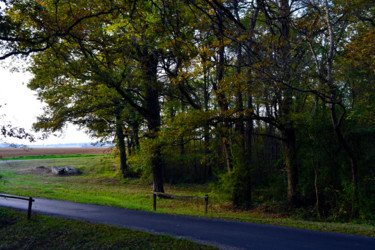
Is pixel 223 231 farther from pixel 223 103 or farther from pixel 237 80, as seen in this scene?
pixel 223 103

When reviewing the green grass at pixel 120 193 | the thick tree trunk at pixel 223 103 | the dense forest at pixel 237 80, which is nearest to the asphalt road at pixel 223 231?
the green grass at pixel 120 193

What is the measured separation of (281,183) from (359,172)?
12.8 ft

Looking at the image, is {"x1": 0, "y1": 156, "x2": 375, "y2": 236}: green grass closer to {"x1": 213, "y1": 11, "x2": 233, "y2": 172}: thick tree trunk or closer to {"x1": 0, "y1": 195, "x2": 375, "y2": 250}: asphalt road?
{"x1": 0, "y1": 195, "x2": 375, "y2": 250}: asphalt road

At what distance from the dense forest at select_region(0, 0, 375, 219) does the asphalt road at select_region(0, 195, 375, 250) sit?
4.13m

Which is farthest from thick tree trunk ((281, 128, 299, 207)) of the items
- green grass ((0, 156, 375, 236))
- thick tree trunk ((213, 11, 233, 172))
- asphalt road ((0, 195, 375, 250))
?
asphalt road ((0, 195, 375, 250))

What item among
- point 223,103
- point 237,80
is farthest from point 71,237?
point 223,103

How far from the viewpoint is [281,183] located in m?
16.2

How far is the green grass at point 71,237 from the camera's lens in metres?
7.28

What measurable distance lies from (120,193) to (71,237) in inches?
490

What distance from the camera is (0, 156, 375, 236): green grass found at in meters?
10.3

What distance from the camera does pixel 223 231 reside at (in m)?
8.41

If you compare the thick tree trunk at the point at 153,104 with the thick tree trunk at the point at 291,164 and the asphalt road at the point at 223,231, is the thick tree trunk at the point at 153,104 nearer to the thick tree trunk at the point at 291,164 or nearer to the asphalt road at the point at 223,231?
the asphalt road at the point at 223,231

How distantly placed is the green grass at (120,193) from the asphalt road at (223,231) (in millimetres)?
944

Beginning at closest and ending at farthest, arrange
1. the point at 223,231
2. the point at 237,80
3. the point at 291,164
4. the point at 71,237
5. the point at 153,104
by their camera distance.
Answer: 1. the point at 71,237
2. the point at 223,231
3. the point at 237,80
4. the point at 291,164
5. the point at 153,104
